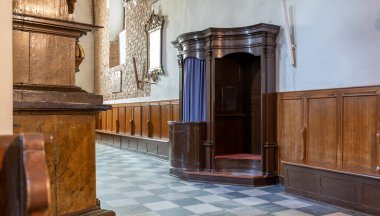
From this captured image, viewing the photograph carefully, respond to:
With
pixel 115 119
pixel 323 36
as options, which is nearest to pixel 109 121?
pixel 115 119

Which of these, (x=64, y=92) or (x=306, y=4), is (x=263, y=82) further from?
(x=64, y=92)

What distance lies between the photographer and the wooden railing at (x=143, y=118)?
8359 millimetres

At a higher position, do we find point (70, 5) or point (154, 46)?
point (154, 46)

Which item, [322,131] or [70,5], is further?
[322,131]

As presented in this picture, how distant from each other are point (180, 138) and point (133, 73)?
460 centimetres

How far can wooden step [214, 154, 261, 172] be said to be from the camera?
5.76 meters

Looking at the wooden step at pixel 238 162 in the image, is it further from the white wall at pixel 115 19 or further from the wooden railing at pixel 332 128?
the white wall at pixel 115 19

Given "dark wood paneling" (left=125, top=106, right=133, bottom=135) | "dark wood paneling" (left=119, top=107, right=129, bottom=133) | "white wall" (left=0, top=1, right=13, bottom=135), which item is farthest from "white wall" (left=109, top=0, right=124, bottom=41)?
"white wall" (left=0, top=1, right=13, bottom=135)

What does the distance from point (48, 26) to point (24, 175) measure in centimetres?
126

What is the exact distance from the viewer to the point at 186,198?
15.4ft

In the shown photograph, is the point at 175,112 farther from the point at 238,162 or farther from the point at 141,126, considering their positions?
the point at 238,162

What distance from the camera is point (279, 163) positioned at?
570 centimetres

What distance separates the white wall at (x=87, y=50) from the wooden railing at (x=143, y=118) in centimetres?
222

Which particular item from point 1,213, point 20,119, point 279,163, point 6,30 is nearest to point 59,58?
point 20,119
